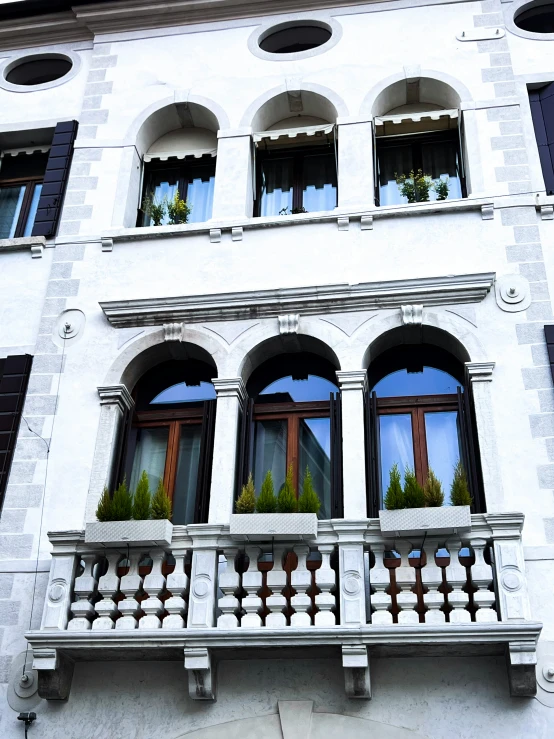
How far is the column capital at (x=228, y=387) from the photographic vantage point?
1215 centimetres

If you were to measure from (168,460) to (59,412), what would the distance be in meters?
1.58

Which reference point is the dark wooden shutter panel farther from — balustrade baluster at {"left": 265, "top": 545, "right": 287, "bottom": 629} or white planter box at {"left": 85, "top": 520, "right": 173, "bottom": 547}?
white planter box at {"left": 85, "top": 520, "right": 173, "bottom": 547}

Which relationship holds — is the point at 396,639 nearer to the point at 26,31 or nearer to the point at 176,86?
the point at 176,86

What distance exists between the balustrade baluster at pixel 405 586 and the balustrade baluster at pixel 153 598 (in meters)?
2.61

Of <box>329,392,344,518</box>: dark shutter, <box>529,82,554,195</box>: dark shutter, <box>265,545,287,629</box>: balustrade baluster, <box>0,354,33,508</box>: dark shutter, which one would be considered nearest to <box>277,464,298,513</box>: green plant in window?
<box>265,545,287,629</box>: balustrade baluster

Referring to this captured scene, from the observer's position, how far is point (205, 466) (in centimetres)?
1191

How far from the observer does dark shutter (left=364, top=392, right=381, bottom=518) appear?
11391 mm

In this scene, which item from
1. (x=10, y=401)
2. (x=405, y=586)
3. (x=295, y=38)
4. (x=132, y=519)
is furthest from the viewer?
(x=295, y=38)

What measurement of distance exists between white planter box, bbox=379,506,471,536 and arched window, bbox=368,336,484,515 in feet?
3.05

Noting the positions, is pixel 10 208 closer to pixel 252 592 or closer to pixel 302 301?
pixel 302 301

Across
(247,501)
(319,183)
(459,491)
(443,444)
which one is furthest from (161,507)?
(319,183)

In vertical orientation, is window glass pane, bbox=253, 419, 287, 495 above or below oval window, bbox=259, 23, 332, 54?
below

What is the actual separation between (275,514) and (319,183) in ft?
20.2

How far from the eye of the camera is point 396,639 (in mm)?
9758
